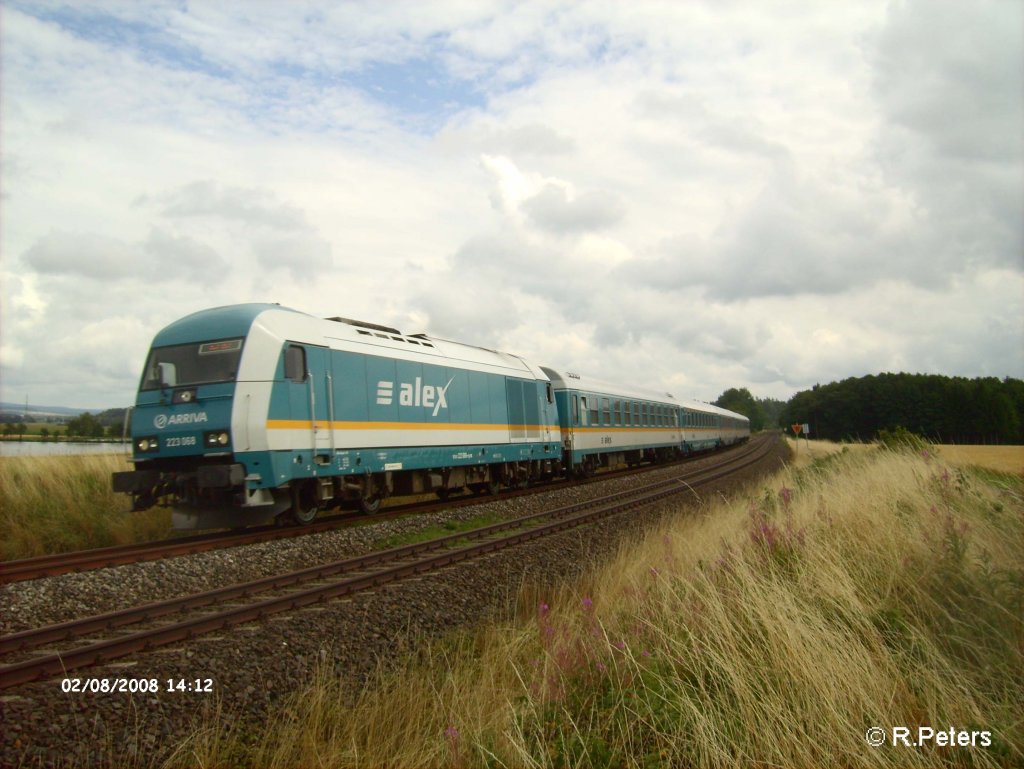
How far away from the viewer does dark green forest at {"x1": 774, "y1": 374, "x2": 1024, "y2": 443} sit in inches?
2014

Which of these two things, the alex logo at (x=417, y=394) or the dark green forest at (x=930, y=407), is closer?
the alex logo at (x=417, y=394)

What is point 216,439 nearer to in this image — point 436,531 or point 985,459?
point 436,531

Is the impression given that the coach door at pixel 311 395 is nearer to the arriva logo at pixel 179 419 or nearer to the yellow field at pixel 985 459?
the arriva logo at pixel 179 419

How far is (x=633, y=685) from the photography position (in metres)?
4.24

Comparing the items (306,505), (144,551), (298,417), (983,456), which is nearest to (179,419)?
(298,417)

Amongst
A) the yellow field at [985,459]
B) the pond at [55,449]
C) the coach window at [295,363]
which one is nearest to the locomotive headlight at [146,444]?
the coach window at [295,363]

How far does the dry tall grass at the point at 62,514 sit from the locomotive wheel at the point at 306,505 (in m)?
2.60

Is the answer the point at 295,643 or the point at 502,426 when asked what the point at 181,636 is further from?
the point at 502,426

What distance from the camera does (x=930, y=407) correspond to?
194 ft

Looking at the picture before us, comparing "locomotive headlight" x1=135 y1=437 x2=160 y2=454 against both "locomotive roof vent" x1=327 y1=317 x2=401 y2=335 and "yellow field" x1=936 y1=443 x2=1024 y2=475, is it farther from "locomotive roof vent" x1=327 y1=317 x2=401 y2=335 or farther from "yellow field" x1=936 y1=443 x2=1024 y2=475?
"yellow field" x1=936 y1=443 x2=1024 y2=475

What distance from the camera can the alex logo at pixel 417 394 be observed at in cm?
1419

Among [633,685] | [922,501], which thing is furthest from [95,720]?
[922,501]

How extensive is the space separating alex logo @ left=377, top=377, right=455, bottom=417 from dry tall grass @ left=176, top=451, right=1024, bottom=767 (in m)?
7.88
